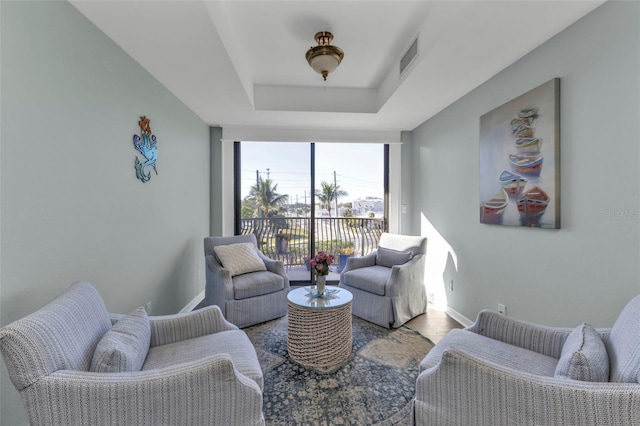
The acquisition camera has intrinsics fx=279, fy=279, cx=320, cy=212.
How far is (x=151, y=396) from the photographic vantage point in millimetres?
1014

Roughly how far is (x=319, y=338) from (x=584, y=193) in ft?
6.57

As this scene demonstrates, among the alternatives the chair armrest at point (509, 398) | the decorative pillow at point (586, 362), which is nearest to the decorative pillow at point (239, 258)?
the chair armrest at point (509, 398)

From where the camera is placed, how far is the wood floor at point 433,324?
2.71 m

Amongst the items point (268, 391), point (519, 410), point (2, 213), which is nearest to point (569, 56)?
point (519, 410)

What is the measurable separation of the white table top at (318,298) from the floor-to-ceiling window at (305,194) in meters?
1.61

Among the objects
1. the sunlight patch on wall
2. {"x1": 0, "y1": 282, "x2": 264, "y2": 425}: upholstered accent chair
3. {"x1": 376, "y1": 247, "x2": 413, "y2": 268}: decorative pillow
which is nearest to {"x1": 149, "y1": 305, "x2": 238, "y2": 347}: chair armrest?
{"x1": 0, "y1": 282, "x2": 264, "y2": 425}: upholstered accent chair

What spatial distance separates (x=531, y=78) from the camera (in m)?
2.06

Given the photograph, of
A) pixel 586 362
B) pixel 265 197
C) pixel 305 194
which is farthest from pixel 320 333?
pixel 265 197

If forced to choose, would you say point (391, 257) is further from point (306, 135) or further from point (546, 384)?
point (546, 384)

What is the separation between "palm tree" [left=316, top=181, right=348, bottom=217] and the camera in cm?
438

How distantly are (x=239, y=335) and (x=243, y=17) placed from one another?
85.8 inches

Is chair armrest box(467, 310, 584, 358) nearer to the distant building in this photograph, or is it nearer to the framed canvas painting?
the framed canvas painting

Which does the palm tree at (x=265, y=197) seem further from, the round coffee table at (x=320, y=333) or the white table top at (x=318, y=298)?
the round coffee table at (x=320, y=333)

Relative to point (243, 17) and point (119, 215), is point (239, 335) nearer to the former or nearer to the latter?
point (119, 215)
